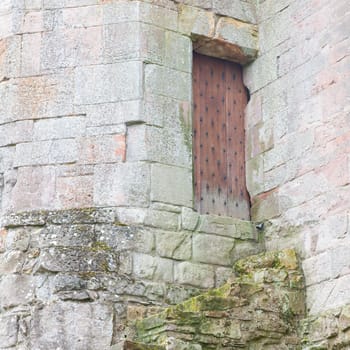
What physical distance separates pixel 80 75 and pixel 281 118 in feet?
5.57

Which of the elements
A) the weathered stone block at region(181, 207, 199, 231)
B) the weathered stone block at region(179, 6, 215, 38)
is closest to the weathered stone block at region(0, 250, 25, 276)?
the weathered stone block at region(181, 207, 199, 231)

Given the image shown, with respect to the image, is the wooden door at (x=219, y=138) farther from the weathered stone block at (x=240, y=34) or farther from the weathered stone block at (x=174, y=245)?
the weathered stone block at (x=174, y=245)

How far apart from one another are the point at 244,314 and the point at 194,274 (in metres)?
0.64

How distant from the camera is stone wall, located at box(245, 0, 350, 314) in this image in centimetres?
768

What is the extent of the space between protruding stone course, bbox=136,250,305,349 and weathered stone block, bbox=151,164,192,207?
0.77m

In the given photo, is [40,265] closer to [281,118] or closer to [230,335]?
[230,335]

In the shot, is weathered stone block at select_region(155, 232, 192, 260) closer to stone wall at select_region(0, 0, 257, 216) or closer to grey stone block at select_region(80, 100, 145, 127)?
stone wall at select_region(0, 0, 257, 216)

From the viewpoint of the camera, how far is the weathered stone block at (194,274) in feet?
25.9

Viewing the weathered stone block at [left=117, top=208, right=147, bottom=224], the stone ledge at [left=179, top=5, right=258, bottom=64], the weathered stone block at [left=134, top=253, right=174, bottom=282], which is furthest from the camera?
the stone ledge at [left=179, top=5, right=258, bottom=64]

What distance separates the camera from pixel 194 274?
7957 mm

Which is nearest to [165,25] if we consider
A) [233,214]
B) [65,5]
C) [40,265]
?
[65,5]

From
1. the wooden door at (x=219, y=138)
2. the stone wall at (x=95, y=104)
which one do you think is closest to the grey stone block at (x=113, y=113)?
the stone wall at (x=95, y=104)

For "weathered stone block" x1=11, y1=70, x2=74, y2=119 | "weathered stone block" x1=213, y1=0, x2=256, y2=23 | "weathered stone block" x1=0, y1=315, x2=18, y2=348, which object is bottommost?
"weathered stone block" x1=0, y1=315, x2=18, y2=348

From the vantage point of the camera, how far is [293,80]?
846cm
